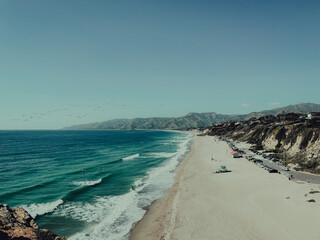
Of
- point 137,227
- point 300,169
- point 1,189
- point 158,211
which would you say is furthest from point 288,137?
point 1,189

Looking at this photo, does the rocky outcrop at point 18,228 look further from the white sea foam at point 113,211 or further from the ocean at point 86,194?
the ocean at point 86,194

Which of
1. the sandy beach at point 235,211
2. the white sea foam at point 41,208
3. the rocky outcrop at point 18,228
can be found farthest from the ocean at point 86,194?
the rocky outcrop at point 18,228

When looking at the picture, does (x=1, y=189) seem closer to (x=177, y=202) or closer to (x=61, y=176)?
(x=61, y=176)

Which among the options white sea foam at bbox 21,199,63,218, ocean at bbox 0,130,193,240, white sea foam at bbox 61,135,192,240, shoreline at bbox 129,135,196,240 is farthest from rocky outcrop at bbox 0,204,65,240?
white sea foam at bbox 21,199,63,218

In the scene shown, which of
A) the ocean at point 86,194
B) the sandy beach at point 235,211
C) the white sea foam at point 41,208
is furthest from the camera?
the white sea foam at point 41,208

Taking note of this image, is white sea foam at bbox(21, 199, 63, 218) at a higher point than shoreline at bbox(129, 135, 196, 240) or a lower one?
higher

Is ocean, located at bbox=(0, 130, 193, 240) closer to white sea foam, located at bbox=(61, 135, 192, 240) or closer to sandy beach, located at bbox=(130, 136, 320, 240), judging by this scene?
white sea foam, located at bbox=(61, 135, 192, 240)
